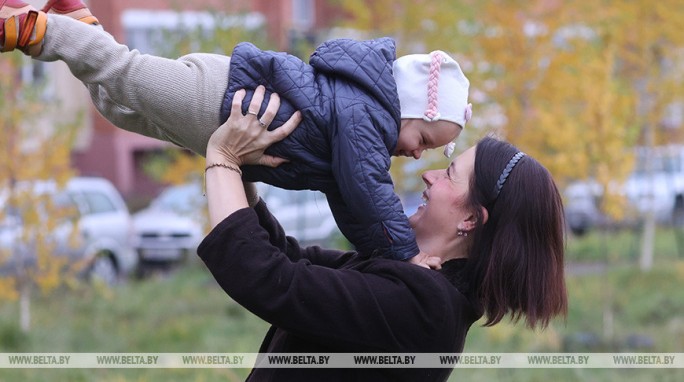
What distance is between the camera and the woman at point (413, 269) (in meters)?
2.35

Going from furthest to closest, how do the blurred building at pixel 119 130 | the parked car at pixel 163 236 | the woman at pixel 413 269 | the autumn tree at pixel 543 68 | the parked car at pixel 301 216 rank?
the blurred building at pixel 119 130
the parked car at pixel 163 236
the parked car at pixel 301 216
the autumn tree at pixel 543 68
the woman at pixel 413 269

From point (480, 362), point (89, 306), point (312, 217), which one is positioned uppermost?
point (480, 362)

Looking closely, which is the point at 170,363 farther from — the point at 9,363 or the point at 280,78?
the point at 280,78

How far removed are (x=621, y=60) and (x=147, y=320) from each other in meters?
7.15

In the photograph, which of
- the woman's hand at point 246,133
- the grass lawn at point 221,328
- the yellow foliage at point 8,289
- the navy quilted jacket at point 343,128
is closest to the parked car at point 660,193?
the grass lawn at point 221,328

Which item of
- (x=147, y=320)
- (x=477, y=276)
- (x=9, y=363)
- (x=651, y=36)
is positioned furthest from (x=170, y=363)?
(x=651, y=36)

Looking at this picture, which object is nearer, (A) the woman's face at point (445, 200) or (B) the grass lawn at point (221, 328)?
(A) the woman's face at point (445, 200)

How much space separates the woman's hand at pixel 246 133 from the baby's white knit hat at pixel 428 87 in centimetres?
35

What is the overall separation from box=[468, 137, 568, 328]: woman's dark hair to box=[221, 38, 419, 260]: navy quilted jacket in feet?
0.66

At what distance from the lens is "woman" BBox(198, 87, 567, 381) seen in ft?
7.71

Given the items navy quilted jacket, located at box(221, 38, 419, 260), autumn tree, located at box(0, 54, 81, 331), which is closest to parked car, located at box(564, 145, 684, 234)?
autumn tree, located at box(0, 54, 81, 331)

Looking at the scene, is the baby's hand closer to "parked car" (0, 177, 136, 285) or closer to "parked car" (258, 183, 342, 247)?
"parked car" (0, 177, 136, 285)

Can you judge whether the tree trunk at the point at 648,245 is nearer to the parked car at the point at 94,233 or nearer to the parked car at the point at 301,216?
the parked car at the point at 301,216

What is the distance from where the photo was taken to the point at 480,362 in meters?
5.30
